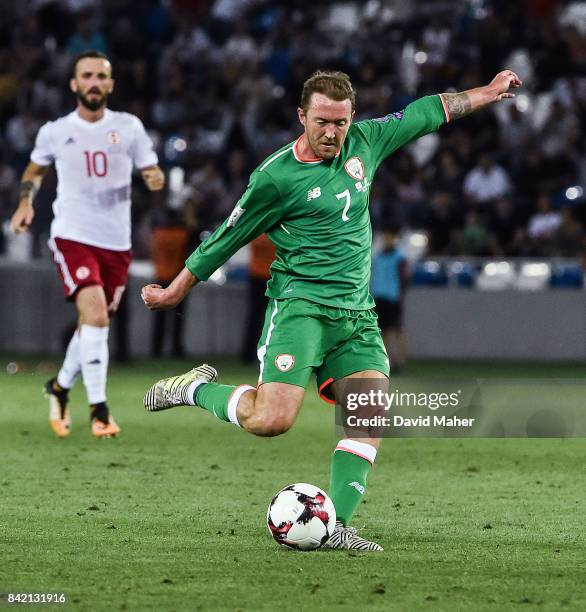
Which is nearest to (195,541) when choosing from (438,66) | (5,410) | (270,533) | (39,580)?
(270,533)

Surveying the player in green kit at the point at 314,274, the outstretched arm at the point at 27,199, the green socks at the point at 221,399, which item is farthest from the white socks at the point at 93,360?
the player in green kit at the point at 314,274

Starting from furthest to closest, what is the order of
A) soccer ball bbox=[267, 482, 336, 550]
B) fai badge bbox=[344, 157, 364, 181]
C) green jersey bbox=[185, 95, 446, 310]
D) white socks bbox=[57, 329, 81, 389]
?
1. white socks bbox=[57, 329, 81, 389]
2. fai badge bbox=[344, 157, 364, 181]
3. green jersey bbox=[185, 95, 446, 310]
4. soccer ball bbox=[267, 482, 336, 550]

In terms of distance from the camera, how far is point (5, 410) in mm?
12508

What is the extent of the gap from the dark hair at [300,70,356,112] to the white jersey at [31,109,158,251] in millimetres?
4027

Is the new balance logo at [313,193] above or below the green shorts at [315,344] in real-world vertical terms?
above

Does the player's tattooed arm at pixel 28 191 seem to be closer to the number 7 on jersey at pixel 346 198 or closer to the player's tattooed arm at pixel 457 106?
the player's tattooed arm at pixel 457 106

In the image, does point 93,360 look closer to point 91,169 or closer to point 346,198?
point 91,169

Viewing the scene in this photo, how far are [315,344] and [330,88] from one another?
1129 millimetres

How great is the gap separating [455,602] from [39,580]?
155 centimetres

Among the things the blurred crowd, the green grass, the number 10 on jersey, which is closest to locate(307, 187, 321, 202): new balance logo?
the green grass

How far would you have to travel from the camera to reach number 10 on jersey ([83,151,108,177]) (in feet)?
34.2

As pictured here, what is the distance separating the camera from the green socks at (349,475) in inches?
255

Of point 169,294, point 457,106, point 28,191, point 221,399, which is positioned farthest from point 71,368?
point 457,106

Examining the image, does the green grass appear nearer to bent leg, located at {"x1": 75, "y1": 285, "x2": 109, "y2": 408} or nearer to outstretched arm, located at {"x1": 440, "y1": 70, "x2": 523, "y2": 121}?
bent leg, located at {"x1": 75, "y1": 285, "x2": 109, "y2": 408}
